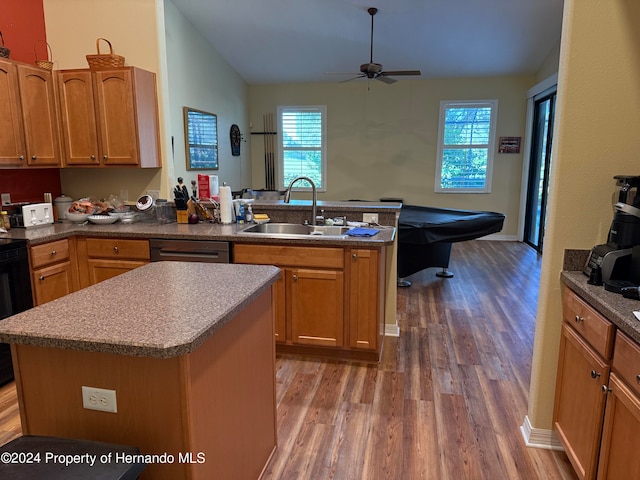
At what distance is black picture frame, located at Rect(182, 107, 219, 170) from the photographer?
602 centimetres

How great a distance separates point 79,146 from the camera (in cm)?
357

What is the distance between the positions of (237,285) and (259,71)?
6.79m

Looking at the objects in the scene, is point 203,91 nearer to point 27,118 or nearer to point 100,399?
point 27,118

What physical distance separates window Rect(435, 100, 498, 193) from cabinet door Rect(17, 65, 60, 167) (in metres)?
6.09

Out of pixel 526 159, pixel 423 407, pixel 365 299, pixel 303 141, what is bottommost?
pixel 423 407

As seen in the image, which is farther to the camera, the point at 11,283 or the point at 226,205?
the point at 226,205

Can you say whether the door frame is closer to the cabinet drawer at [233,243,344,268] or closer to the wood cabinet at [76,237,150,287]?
the cabinet drawer at [233,243,344,268]

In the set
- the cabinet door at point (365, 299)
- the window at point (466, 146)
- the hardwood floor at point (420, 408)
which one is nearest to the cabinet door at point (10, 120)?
the hardwood floor at point (420, 408)

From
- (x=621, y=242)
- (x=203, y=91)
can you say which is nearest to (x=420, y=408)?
(x=621, y=242)

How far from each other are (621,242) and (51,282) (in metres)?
3.39

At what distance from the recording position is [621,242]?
1754 mm

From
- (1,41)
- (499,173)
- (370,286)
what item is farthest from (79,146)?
(499,173)

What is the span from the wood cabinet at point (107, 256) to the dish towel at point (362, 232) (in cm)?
149

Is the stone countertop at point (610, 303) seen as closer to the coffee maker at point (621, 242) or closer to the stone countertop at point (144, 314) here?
the coffee maker at point (621, 242)
